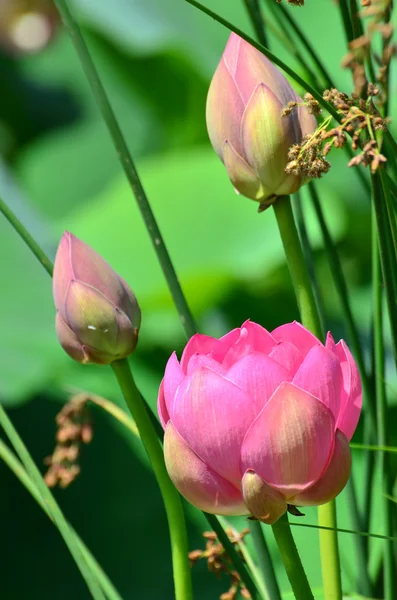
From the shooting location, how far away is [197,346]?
0.27 meters

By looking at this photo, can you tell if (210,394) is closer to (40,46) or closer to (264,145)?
(264,145)

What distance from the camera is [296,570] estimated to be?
0.83 ft

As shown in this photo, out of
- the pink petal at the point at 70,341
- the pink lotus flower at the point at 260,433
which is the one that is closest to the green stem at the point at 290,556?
the pink lotus flower at the point at 260,433

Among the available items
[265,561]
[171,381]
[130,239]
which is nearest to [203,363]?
[171,381]

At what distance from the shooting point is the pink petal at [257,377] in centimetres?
24

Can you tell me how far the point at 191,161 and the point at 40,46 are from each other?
0.67 metres

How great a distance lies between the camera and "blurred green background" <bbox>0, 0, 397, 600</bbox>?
1.04 metres

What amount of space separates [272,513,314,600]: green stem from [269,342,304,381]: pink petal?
0.04 metres

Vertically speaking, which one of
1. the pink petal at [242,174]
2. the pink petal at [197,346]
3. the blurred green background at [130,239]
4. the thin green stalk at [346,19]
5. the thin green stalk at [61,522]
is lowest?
the blurred green background at [130,239]

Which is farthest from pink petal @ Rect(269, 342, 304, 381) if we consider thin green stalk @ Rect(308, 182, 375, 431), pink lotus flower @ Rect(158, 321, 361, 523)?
thin green stalk @ Rect(308, 182, 375, 431)

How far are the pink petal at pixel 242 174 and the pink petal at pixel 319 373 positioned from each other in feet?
0.29

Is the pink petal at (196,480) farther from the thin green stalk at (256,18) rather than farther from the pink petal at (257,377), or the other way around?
the thin green stalk at (256,18)

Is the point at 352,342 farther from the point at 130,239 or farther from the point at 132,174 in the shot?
the point at 130,239

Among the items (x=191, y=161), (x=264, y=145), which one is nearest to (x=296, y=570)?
(x=264, y=145)
